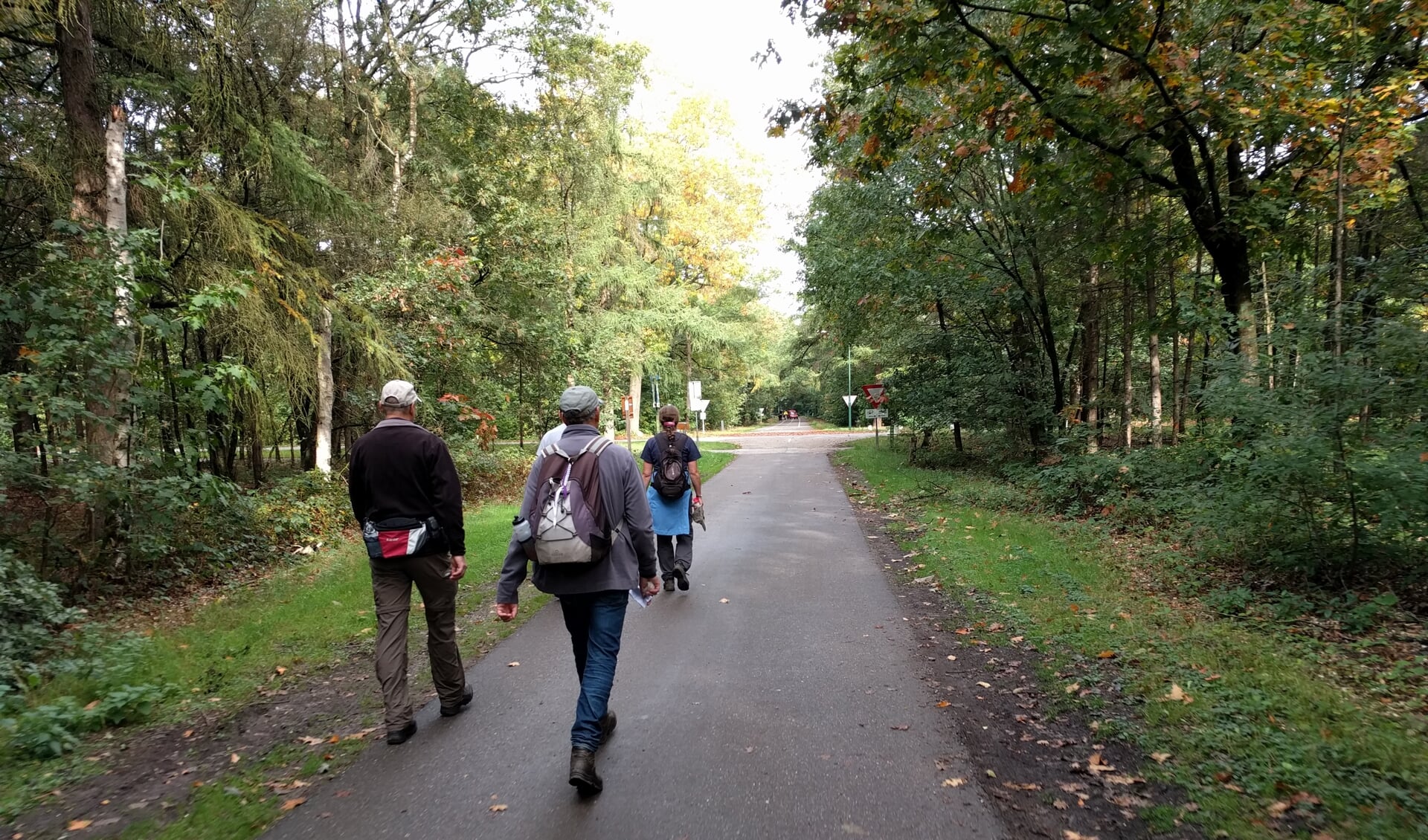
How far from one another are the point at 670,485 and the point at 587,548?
3.56 meters

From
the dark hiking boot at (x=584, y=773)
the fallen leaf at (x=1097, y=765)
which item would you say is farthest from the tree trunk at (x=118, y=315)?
the fallen leaf at (x=1097, y=765)

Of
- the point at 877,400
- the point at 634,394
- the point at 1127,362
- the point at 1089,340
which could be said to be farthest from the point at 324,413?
the point at 634,394

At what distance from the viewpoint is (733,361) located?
141 ft

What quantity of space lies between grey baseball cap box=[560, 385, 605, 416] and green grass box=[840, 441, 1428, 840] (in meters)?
Result: 3.14

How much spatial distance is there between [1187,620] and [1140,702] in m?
1.89

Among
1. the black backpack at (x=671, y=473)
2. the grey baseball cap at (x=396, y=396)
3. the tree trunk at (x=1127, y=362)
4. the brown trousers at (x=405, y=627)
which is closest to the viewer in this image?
the brown trousers at (x=405, y=627)

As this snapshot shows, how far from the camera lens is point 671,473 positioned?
710 centimetres

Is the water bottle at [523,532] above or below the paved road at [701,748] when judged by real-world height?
above

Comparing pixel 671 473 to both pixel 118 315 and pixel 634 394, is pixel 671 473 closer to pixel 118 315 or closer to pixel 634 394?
pixel 118 315

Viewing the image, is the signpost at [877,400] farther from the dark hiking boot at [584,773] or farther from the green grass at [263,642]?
the dark hiking boot at [584,773]

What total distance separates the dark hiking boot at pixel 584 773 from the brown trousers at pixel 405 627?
4.07ft

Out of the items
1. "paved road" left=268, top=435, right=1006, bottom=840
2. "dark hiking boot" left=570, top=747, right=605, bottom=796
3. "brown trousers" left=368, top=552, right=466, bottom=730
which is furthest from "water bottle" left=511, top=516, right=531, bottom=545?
"paved road" left=268, top=435, right=1006, bottom=840

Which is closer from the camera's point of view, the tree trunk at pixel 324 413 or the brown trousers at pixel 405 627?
the brown trousers at pixel 405 627

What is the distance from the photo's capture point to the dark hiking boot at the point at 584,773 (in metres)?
3.39
